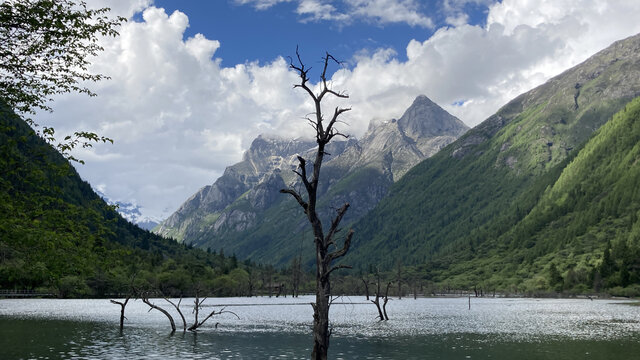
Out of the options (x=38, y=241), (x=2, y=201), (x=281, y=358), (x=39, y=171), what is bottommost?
(x=281, y=358)

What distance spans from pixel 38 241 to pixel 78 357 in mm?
34612

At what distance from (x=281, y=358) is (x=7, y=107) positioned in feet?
135

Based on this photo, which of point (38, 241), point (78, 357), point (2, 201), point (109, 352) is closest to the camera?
point (2, 201)

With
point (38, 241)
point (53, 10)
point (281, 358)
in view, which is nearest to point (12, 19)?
point (53, 10)

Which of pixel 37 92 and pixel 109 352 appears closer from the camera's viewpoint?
pixel 37 92

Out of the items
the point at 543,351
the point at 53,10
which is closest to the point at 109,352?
the point at 53,10

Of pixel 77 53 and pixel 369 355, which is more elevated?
pixel 77 53

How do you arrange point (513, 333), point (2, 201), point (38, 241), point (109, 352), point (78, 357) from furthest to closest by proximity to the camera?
point (513, 333) < point (109, 352) < point (78, 357) < point (38, 241) < point (2, 201)

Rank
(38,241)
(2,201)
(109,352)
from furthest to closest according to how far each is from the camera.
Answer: (109,352)
(38,241)
(2,201)

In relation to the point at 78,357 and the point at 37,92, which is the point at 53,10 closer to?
the point at 37,92

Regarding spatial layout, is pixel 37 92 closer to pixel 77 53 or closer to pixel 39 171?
pixel 77 53

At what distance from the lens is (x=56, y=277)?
3303 centimetres

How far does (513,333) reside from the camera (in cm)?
9169

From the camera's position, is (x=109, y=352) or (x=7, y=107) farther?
(x=109, y=352)
